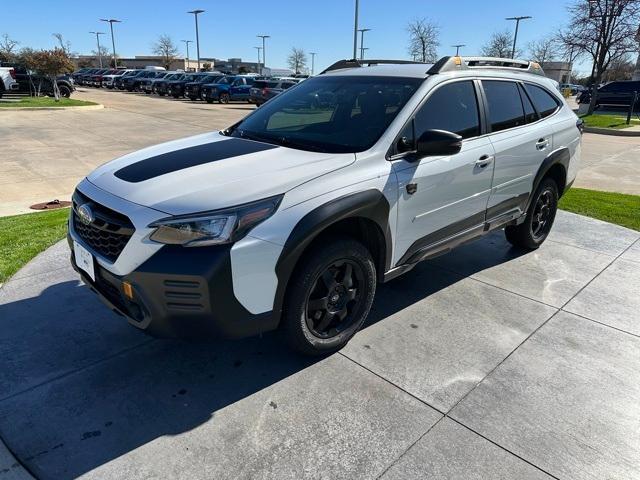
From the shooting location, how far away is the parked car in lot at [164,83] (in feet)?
109

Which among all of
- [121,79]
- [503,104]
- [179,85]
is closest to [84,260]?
[503,104]

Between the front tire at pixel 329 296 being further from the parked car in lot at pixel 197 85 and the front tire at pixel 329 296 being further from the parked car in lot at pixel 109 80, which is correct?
the parked car in lot at pixel 109 80

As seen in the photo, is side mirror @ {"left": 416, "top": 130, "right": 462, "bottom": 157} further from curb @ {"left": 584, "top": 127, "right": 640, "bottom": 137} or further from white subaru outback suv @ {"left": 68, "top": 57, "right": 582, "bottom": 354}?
curb @ {"left": 584, "top": 127, "right": 640, "bottom": 137}

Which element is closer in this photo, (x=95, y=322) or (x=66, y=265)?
(x=95, y=322)

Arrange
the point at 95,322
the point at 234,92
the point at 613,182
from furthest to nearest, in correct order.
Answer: the point at 234,92 → the point at 613,182 → the point at 95,322

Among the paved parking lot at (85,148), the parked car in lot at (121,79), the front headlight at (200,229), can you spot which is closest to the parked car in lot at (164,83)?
the parked car in lot at (121,79)

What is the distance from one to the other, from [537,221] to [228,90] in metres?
26.6

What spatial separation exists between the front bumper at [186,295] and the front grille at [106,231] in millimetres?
165

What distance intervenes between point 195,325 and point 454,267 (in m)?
2.97

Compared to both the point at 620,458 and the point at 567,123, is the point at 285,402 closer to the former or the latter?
the point at 620,458

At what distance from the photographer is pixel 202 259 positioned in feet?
7.80

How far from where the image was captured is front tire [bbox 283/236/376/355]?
110 inches

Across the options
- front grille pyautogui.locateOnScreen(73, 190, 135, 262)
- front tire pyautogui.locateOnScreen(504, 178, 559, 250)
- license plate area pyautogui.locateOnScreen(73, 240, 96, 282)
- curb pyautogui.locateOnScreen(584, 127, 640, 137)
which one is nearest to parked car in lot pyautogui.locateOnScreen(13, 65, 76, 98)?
curb pyautogui.locateOnScreen(584, 127, 640, 137)

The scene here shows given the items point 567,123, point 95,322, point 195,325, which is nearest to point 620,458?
point 195,325
